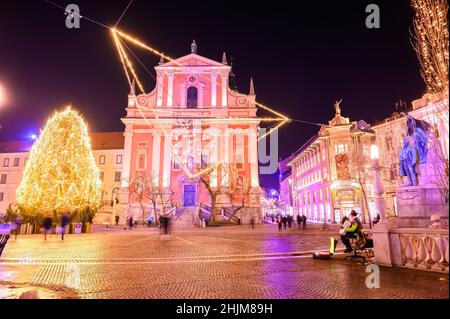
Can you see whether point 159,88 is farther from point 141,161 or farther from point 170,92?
point 141,161

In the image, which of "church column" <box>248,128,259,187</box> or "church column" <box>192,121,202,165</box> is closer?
"church column" <box>248,128,259,187</box>

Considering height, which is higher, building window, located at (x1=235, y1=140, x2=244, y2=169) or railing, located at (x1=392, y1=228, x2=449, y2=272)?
building window, located at (x1=235, y1=140, x2=244, y2=169)

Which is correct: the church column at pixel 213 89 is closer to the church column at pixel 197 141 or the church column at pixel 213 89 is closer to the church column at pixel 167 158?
the church column at pixel 197 141

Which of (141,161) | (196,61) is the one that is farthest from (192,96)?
(141,161)

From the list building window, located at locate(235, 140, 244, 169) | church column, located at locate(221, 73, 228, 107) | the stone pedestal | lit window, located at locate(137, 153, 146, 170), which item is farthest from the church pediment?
the stone pedestal

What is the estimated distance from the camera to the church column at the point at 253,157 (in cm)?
3681

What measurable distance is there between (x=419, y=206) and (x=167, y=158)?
1268 inches

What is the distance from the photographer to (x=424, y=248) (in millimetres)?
6234


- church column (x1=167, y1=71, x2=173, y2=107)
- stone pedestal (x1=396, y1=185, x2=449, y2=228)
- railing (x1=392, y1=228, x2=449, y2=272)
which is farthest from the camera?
church column (x1=167, y1=71, x2=173, y2=107)

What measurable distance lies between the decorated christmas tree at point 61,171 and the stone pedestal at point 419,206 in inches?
905

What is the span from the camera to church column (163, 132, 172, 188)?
36750 mm

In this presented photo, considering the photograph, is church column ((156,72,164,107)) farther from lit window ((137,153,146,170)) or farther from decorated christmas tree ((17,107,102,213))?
decorated christmas tree ((17,107,102,213))
